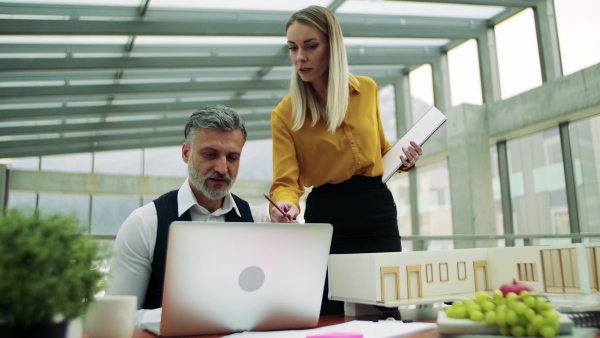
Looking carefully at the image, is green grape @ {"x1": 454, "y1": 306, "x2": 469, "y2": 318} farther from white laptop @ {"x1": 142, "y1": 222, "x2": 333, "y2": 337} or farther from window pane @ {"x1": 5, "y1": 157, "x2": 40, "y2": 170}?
window pane @ {"x1": 5, "y1": 157, "x2": 40, "y2": 170}

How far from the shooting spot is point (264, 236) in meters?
1.11

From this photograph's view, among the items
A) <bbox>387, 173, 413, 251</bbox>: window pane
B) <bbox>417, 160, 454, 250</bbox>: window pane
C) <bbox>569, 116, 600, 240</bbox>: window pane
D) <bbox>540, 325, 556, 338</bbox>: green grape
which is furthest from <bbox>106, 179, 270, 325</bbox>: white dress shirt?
<bbox>387, 173, 413, 251</bbox>: window pane

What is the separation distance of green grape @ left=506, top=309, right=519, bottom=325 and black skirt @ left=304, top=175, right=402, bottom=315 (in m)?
0.84

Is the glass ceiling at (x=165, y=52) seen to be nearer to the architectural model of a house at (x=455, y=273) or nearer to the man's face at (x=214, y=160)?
the man's face at (x=214, y=160)

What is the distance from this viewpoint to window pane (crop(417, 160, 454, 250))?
27.9 ft

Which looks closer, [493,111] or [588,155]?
[588,155]

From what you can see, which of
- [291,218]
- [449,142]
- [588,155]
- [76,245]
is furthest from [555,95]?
[76,245]

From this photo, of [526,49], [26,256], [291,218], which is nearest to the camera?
[26,256]

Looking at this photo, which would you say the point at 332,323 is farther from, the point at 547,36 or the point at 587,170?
the point at 547,36

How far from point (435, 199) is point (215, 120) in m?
7.44

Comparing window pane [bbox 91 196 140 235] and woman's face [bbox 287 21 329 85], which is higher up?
window pane [bbox 91 196 140 235]

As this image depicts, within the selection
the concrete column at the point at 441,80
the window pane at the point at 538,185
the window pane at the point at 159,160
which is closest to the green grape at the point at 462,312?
the window pane at the point at 538,185

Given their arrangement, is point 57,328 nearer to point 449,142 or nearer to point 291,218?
point 291,218

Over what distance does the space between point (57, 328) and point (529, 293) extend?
758 millimetres
